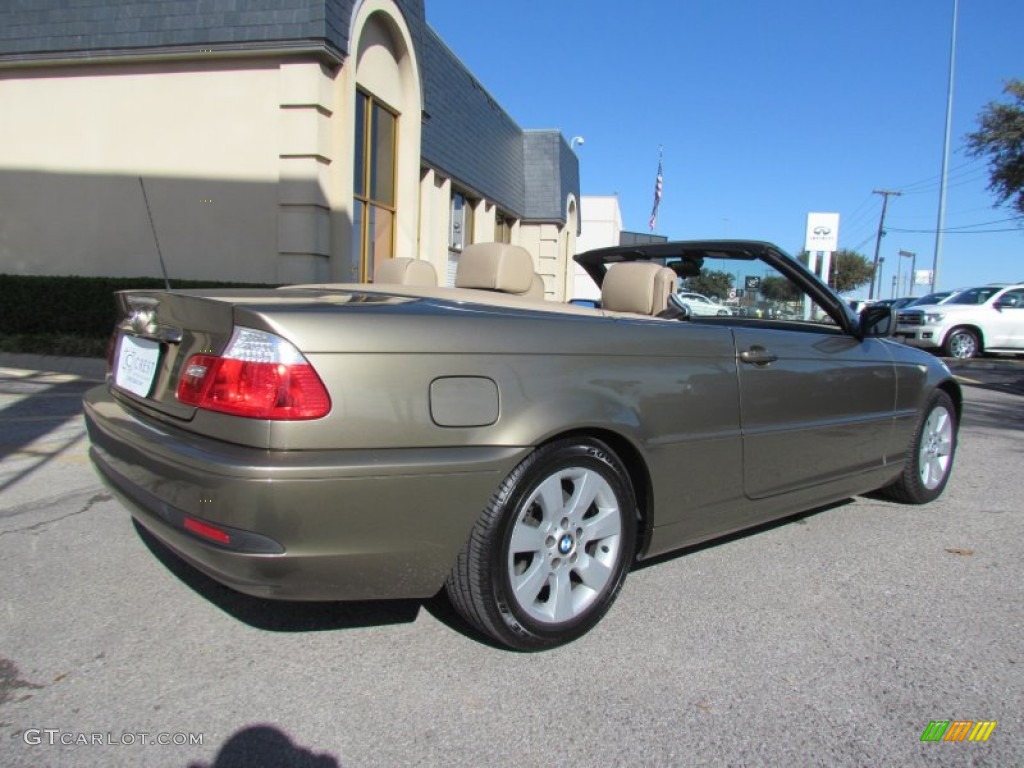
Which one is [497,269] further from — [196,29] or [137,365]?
[196,29]

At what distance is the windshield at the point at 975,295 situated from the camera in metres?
17.7

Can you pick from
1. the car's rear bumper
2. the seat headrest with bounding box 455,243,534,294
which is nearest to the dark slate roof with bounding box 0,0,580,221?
the seat headrest with bounding box 455,243,534,294

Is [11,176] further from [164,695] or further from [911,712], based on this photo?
[911,712]

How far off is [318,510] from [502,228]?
20.0 meters

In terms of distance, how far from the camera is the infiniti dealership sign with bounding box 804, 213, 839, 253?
1956cm

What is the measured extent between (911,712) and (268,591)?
6.71ft

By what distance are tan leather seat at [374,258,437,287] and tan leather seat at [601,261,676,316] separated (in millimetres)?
1042

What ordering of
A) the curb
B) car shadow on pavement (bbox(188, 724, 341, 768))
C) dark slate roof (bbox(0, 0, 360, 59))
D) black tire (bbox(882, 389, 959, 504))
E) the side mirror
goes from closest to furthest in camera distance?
1. car shadow on pavement (bbox(188, 724, 341, 768))
2. the side mirror
3. black tire (bbox(882, 389, 959, 504))
4. the curb
5. dark slate roof (bbox(0, 0, 360, 59))

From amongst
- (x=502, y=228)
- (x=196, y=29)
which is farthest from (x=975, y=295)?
(x=196, y=29)

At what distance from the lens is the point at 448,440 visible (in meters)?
2.35

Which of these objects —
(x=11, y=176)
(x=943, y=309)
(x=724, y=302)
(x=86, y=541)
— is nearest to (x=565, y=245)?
(x=943, y=309)

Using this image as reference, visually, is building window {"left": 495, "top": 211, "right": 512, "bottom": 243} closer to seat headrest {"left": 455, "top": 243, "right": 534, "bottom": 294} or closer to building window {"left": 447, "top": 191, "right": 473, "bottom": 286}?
building window {"left": 447, "top": 191, "right": 473, "bottom": 286}

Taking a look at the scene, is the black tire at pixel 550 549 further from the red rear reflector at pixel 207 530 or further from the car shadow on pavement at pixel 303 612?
the red rear reflector at pixel 207 530

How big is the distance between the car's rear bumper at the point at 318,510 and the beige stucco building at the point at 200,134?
26.1ft
